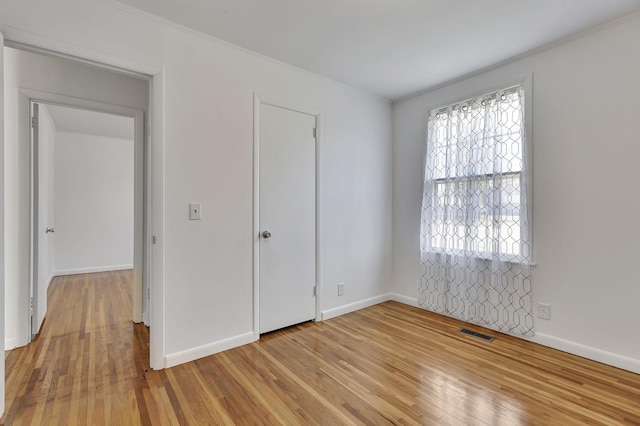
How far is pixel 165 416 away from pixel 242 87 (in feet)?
7.84

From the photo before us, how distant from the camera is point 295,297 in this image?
9.91 ft

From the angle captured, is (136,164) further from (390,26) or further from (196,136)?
(390,26)

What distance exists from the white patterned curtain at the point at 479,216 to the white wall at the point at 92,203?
18.4 ft

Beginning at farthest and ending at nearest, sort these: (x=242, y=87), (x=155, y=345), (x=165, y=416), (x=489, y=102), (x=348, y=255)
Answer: (x=348, y=255), (x=489, y=102), (x=242, y=87), (x=155, y=345), (x=165, y=416)

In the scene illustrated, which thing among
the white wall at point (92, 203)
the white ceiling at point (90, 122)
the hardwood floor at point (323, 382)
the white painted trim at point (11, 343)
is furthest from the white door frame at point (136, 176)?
the white wall at point (92, 203)

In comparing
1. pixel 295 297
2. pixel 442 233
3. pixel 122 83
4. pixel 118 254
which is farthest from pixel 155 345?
pixel 118 254

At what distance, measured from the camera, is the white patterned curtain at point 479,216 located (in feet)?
8.88

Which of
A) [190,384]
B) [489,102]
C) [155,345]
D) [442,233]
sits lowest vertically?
[190,384]

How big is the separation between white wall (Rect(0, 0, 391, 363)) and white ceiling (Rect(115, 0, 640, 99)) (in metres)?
0.16

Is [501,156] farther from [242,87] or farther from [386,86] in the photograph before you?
[242,87]

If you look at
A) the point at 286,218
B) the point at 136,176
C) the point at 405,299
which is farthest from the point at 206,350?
the point at 405,299

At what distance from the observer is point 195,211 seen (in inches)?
93.4

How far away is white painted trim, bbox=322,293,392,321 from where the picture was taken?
324cm

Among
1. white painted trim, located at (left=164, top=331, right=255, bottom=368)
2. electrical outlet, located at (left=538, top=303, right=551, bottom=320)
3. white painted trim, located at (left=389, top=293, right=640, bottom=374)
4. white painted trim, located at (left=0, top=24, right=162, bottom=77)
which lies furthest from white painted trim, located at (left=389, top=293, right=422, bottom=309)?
white painted trim, located at (left=0, top=24, right=162, bottom=77)
